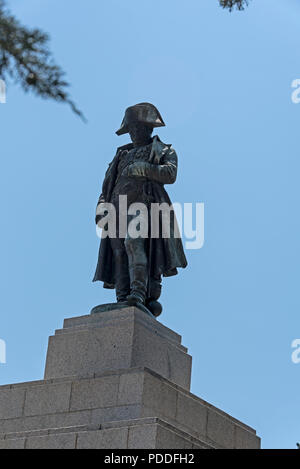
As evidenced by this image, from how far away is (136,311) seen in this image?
12.8 m

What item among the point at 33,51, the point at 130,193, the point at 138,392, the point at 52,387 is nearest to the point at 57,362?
the point at 52,387

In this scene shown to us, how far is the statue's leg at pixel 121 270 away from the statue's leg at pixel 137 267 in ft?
1.14

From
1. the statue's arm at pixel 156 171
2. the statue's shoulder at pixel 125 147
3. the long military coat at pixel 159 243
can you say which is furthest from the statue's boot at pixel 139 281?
the statue's shoulder at pixel 125 147

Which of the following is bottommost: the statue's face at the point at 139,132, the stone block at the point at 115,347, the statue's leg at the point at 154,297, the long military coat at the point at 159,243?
the stone block at the point at 115,347

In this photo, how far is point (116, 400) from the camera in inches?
467

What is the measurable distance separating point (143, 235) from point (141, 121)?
1.91m

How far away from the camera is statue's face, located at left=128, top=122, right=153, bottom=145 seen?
47.8 ft

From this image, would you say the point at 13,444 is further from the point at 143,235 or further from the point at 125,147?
the point at 125,147

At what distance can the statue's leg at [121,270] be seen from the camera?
546 inches

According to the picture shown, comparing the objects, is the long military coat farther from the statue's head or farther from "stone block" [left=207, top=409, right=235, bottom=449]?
"stone block" [left=207, top=409, right=235, bottom=449]

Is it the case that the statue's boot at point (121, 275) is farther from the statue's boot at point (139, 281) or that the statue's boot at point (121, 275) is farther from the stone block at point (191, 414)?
the stone block at point (191, 414)
